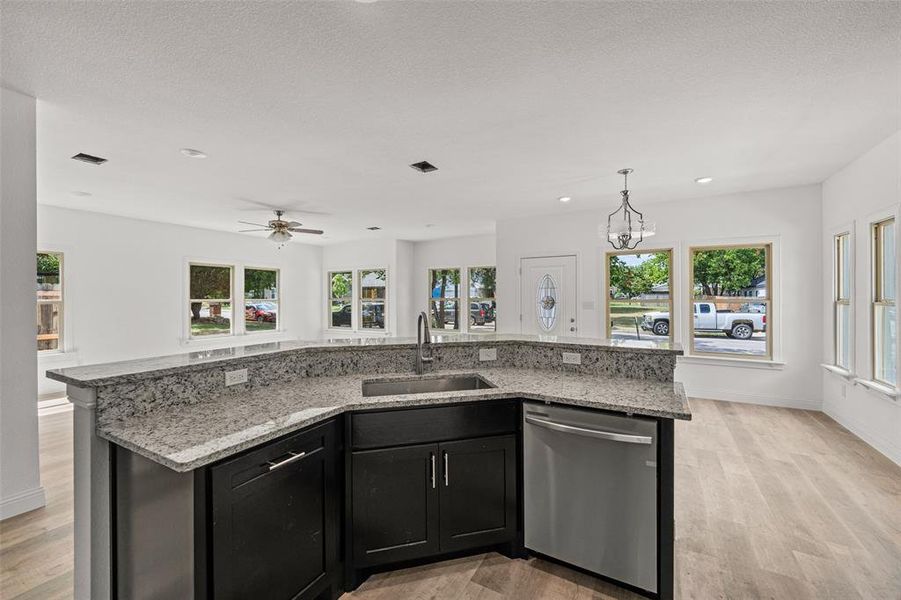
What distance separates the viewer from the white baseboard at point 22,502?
8.45 ft

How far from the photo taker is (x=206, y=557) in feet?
4.45

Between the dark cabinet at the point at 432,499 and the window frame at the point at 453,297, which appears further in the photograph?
the window frame at the point at 453,297

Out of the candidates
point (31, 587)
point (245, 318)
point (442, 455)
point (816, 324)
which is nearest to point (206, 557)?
point (442, 455)

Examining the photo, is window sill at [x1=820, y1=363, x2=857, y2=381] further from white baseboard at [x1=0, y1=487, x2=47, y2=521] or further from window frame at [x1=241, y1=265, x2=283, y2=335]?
window frame at [x1=241, y1=265, x2=283, y2=335]

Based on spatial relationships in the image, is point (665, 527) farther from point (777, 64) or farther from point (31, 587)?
point (31, 587)

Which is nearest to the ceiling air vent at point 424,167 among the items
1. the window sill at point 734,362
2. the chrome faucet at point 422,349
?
the chrome faucet at point 422,349

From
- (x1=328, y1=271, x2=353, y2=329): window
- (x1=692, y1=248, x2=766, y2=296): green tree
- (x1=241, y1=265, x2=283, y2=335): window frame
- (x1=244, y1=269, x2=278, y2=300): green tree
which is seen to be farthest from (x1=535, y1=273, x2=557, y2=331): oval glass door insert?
(x1=244, y1=269, x2=278, y2=300): green tree

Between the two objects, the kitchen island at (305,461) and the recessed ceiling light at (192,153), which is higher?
the recessed ceiling light at (192,153)

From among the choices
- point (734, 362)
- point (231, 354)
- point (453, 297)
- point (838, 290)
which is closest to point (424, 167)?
point (231, 354)

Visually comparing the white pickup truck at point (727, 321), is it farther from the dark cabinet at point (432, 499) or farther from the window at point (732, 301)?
the dark cabinet at point (432, 499)

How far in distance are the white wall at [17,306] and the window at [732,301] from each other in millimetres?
6439

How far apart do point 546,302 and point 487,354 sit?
382cm

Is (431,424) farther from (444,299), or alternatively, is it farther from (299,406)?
(444,299)

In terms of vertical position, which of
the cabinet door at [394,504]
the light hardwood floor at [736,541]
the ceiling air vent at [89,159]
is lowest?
the light hardwood floor at [736,541]
